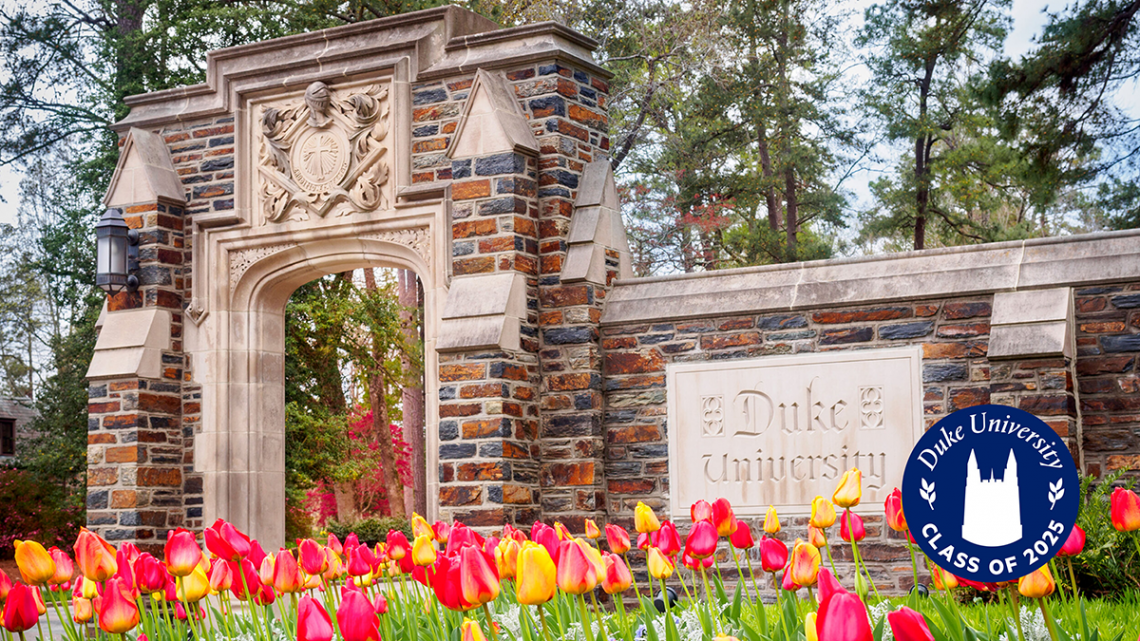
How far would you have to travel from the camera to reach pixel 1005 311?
22.5 feet

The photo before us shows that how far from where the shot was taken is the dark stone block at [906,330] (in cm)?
721

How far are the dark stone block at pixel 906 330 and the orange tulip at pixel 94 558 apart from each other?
521 centimetres

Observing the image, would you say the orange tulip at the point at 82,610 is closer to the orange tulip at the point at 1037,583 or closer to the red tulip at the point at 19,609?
the red tulip at the point at 19,609

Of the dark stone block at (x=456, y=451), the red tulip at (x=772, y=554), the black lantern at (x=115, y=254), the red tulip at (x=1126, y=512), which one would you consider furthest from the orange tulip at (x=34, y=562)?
the black lantern at (x=115, y=254)

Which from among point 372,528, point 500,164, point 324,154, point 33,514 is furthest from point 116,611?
point 33,514

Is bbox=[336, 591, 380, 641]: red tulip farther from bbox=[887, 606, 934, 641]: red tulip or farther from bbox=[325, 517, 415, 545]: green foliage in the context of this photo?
bbox=[325, 517, 415, 545]: green foliage

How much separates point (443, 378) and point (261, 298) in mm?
2174

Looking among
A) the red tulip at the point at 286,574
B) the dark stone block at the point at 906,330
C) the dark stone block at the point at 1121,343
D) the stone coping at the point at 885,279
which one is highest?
the stone coping at the point at 885,279

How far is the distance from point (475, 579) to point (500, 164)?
5963 mm

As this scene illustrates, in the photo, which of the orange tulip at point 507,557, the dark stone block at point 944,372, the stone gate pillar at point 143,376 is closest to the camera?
the orange tulip at point 507,557

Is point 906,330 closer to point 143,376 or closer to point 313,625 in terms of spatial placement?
point 143,376

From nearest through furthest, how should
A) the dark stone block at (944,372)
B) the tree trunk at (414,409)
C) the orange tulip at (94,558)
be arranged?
1. the orange tulip at (94,558)
2. the dark stone block at (944,372)
3. the tree trunk at (414,409)

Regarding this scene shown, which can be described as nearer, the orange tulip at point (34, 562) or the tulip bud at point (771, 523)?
the orange tulip at point (34, 562)

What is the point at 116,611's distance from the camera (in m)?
2.91
